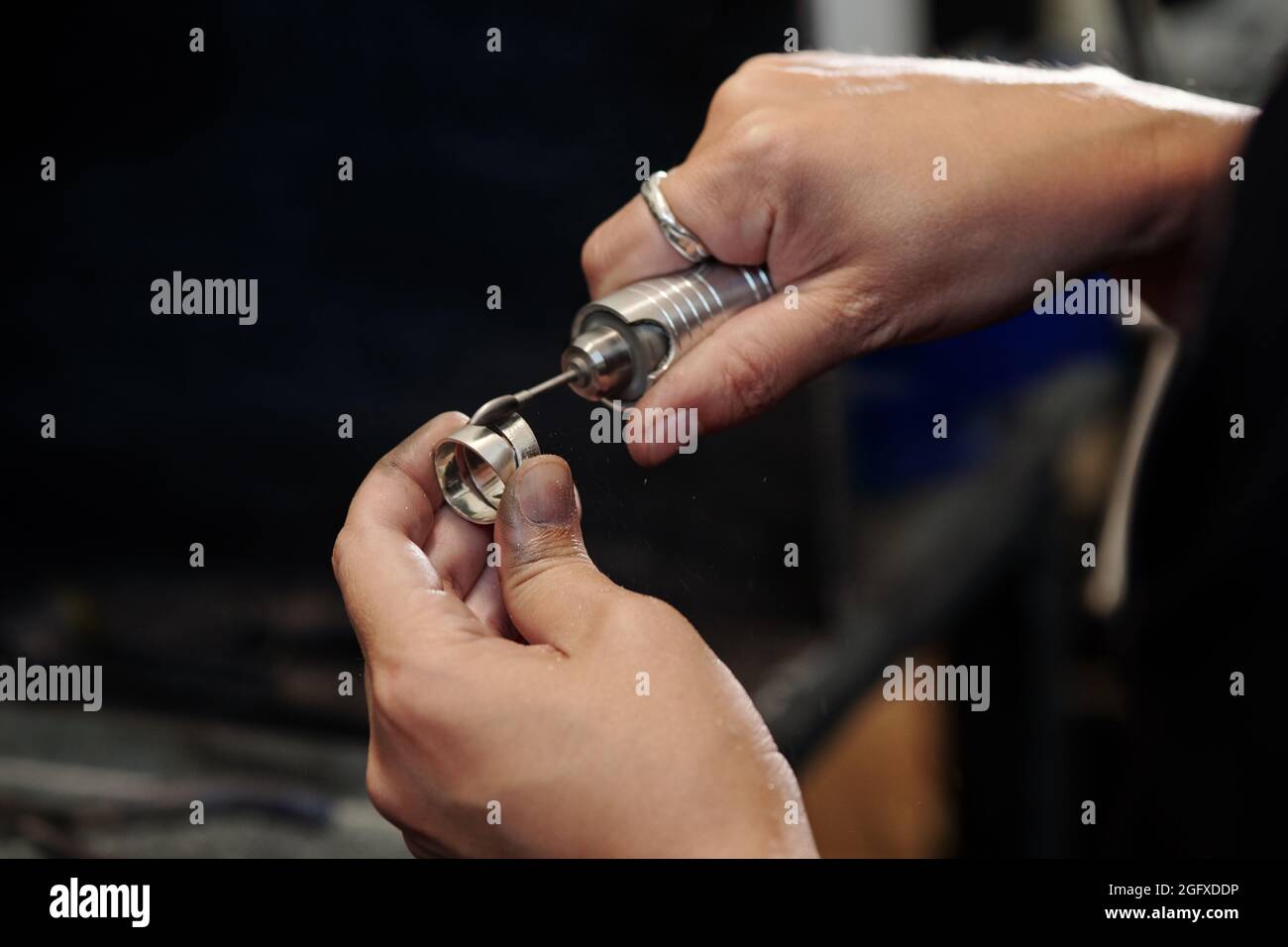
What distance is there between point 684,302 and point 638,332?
35 millimetres

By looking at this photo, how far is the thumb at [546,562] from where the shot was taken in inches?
20.1

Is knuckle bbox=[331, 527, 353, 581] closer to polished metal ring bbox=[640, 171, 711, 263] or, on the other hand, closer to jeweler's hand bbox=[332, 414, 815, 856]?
jeweler's hand bbox=[332, 414, 815, 856]

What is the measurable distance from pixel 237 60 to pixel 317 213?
0.13 m

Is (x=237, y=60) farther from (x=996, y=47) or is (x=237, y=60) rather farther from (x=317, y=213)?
(x=996, y=47)

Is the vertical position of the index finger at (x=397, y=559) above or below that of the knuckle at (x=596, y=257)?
below

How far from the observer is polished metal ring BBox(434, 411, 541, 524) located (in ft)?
1.72

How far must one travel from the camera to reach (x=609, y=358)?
1.88ft

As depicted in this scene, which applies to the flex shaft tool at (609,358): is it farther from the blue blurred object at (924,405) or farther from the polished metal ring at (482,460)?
the blue blurred object at (924,405)

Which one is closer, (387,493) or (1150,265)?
(387,493)

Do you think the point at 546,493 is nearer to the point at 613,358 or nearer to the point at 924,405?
the point at 613,358

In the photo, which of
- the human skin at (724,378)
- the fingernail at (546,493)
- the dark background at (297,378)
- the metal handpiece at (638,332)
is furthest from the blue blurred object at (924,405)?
the fingernail at (546,493)

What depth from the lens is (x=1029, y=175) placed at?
2.15ft

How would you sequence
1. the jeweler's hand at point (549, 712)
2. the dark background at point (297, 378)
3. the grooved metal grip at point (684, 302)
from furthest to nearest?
1. the dark background at point (297, 378)
2. the grooved metal grip at point (684, 302)
3. the jeweler's hand at point (549, 712)

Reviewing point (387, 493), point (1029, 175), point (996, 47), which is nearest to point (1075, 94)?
point (1029, 175)
